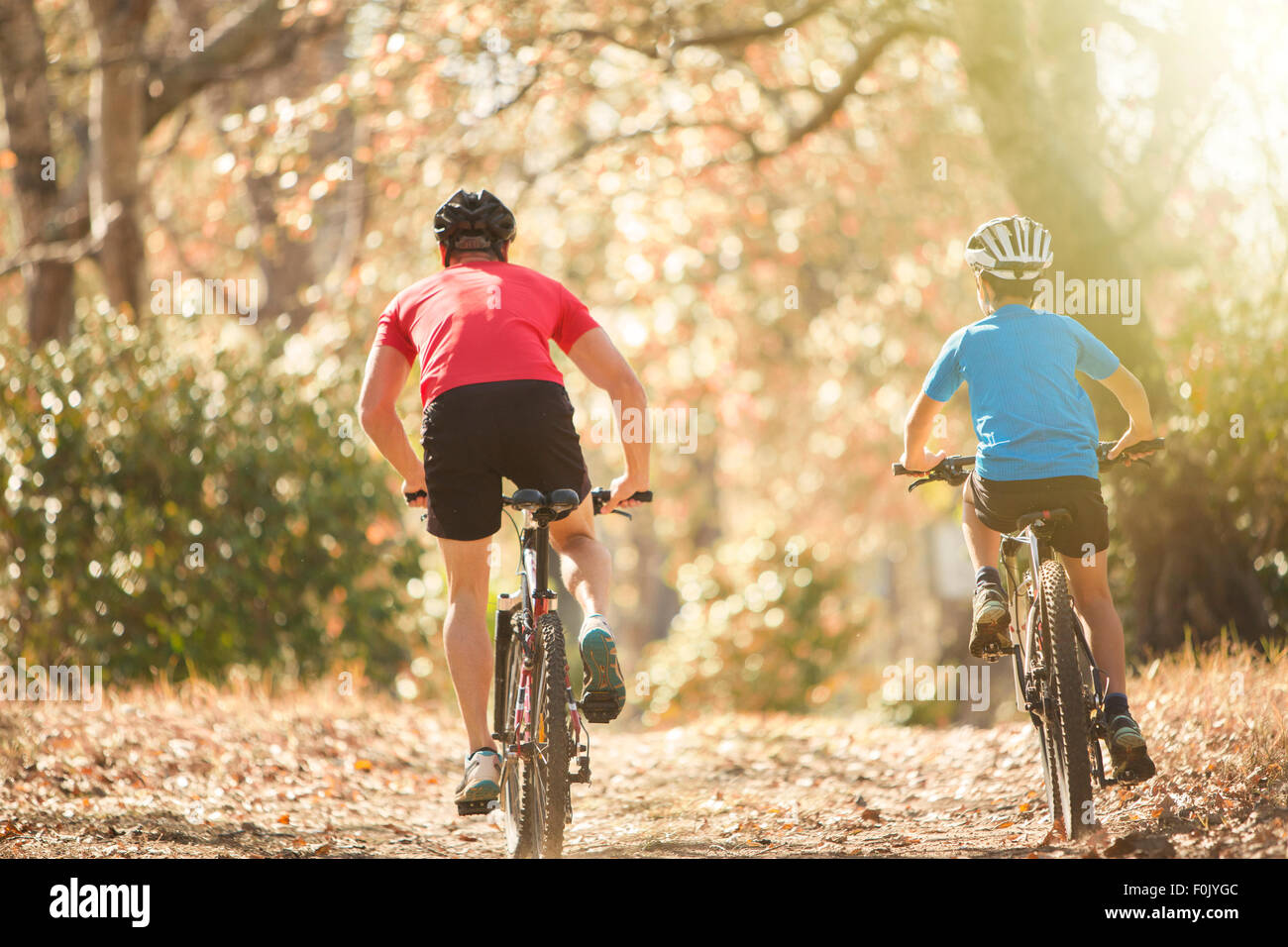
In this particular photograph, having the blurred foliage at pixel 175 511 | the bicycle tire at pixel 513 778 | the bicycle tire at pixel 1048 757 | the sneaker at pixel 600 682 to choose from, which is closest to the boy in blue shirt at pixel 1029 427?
the bicycle tire at pixel 1048 757

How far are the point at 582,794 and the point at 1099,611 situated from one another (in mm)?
3063

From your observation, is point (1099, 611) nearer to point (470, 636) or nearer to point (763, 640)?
point (470, 636)

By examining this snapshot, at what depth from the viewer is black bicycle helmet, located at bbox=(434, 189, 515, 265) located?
187 inches

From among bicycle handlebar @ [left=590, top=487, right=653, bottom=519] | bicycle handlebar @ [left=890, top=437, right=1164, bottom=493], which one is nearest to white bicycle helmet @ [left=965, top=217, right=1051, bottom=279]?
bicycle handlebar @ [left=890, top=437, right=1164, bottom=493]

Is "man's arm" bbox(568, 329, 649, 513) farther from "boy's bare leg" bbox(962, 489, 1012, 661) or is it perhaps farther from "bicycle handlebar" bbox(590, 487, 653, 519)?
"boy's bare leg" bbox(962, 489, 1012, 661)

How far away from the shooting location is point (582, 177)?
12.5 meters

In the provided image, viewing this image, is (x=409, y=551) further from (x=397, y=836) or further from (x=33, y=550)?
(x=397, y=836)

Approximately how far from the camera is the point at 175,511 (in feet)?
28.5

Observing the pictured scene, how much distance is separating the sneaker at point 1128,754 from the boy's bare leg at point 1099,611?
241 mm

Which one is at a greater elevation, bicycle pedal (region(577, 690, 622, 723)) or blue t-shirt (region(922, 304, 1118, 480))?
blue t-shirt (region(922, 304, 1118, 480))

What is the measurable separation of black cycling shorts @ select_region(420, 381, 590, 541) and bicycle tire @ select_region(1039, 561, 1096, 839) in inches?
63.7

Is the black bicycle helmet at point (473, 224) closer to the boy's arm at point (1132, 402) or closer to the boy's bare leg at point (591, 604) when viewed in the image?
the boy's bare leg at point (591, 604)

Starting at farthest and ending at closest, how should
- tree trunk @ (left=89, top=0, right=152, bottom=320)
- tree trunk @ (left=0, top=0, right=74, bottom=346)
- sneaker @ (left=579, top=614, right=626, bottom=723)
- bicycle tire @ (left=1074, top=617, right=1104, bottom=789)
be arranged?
tree trunk @ (left=0, top=0, right=74, bottom=346) < tree trunk @ (left=89, top=0, right=152, bottom=320) < bicycle tire @ (left=1074, top=617, right=1104, bottom=789) < sneaker @ (left=579, top=614, right=626, bottom=723)

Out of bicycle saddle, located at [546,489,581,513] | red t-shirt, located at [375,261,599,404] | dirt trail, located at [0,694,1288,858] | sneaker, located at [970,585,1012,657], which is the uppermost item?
red t-shirt, located at [375,261,599,404]
